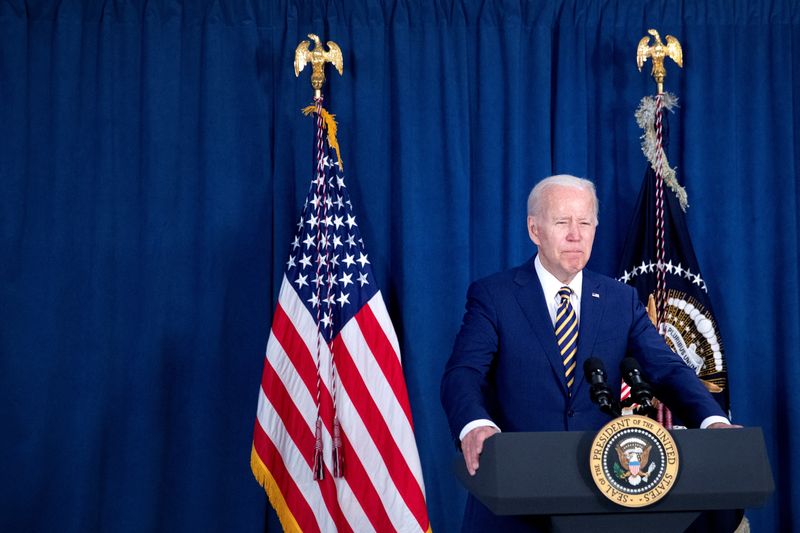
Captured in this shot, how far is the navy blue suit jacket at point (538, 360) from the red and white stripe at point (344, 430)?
1289 millimetres

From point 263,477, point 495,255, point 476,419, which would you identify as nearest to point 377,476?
point 263,477

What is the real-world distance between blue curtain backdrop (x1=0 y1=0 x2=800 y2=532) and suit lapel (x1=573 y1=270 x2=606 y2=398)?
5.54 ft

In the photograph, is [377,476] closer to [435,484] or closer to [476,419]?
[435,484]

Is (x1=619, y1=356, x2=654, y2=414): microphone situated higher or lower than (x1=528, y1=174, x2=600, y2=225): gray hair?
lower

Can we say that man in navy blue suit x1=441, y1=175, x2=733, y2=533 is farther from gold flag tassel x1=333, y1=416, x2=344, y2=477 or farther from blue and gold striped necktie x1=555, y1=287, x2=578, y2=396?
gold flag tassel x1=333, y1=416, x2=344, y2=477

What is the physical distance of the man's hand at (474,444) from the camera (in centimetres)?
178

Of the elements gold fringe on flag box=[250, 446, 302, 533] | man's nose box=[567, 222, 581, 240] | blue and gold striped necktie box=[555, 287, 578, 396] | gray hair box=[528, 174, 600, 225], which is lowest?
gold fringe on flag box=[250, 446, 302, 533]

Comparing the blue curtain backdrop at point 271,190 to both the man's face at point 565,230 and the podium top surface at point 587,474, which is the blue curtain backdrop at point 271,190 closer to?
the man's face at point 565,230

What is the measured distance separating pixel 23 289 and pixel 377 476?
191 cm

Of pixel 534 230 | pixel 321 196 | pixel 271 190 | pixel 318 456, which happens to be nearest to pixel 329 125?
pixel 321 196

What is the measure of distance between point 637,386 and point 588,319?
52 cm

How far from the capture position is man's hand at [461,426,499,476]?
1.78 metres

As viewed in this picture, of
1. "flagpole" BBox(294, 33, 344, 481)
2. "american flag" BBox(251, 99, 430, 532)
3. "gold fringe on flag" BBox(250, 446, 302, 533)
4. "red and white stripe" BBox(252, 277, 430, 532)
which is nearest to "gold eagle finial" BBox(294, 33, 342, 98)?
"flagpole" BBox(294, 33, 344, 481)

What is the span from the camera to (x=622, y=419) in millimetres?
1577
